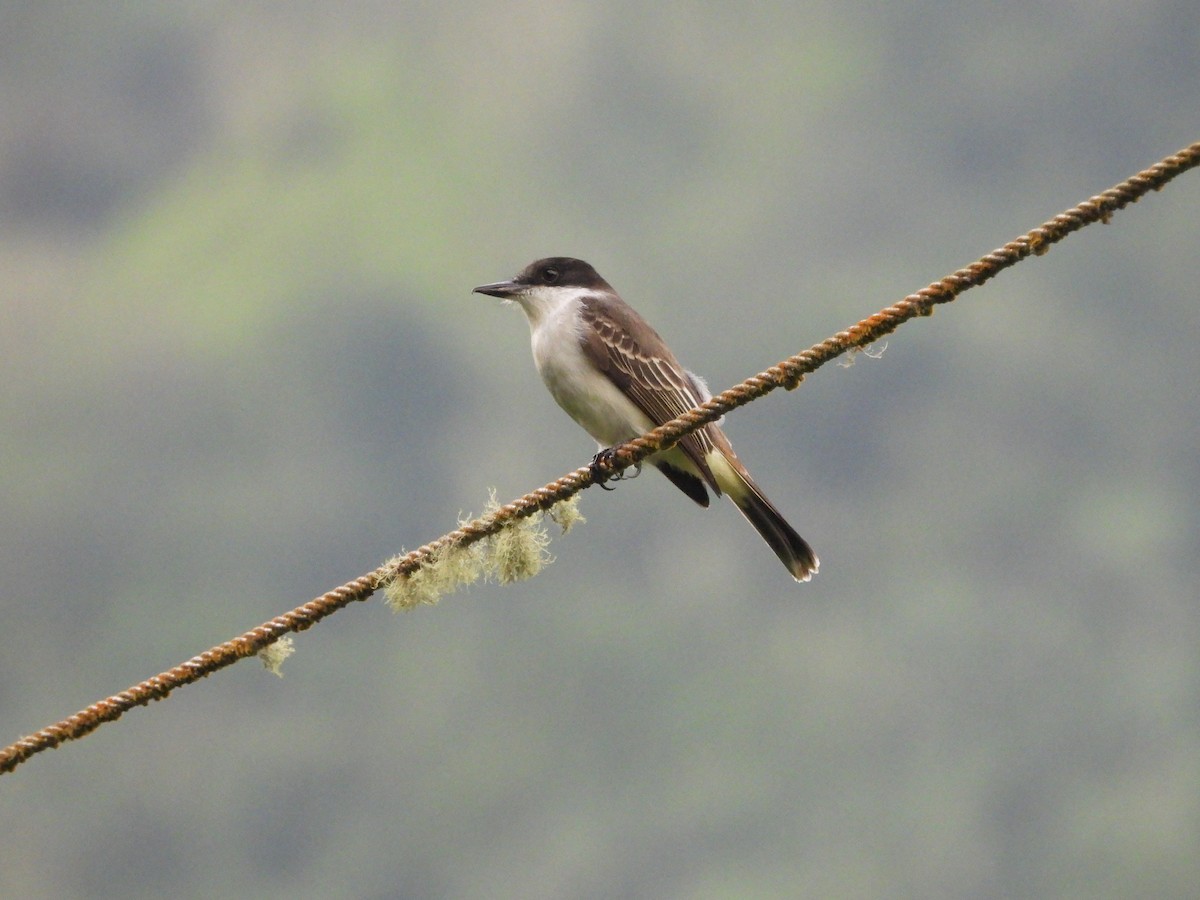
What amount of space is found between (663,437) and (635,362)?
95.2 inches

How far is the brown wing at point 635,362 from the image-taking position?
7734 millimetres

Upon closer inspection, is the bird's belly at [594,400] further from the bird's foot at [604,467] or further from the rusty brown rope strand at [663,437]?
the rusty brown rope strand at [663,437]

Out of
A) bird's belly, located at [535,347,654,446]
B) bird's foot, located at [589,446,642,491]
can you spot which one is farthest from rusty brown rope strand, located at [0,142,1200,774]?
bird's belly, located at [535,347,654,446]

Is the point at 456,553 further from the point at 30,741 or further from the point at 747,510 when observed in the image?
the point at 747,510

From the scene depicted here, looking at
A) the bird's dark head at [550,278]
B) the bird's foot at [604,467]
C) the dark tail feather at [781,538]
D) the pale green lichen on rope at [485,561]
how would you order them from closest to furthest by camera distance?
the pale green lichen on rope at [485,561]
the bird's foot at [604,467]
the dark tail feather at [781,538]
the bird's dark head at [550,278]

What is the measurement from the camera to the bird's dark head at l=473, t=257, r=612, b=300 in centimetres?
833

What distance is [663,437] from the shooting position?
5.45 meters

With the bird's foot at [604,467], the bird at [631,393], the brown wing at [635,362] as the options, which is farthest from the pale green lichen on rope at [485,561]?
the brown wing at [635,362]

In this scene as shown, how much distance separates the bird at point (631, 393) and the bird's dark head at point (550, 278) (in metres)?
0.07

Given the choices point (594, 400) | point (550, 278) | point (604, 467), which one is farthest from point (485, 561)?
point (550, 278)

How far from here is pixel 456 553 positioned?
5590 mm

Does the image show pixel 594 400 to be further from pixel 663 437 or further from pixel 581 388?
pixel 663 437

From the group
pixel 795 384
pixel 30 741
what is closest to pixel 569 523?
pixel 795 384

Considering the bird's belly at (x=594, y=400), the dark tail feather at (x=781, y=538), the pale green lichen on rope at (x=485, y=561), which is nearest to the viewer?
the pale green lichen on rope at (x=485, y=561)
